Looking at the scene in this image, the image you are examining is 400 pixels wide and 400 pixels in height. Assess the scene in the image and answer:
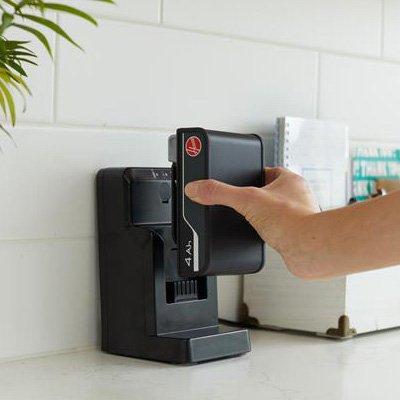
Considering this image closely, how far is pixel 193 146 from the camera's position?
3.14 ft

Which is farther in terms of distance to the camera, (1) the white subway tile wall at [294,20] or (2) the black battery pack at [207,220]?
(1) the white subway tile wall at [294,20]

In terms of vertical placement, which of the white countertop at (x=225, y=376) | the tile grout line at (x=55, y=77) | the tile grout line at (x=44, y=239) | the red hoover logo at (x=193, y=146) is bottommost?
the white countertop at (x=225, y=376)

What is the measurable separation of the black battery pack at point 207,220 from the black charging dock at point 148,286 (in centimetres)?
12

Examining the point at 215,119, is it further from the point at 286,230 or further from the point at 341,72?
the point at 286,230

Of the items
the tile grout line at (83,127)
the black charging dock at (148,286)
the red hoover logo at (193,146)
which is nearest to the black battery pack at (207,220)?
the red hoover logo at (193,146)

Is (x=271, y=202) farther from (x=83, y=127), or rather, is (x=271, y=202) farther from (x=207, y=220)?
(x=83, y=127)

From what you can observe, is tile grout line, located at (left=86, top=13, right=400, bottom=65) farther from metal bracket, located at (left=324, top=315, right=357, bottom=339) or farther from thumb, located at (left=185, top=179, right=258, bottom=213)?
metal bracket, located at (left=324, top=315, right=357, bottom=339)

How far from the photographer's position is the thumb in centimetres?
90

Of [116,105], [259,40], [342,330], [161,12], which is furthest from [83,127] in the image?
[342,330]

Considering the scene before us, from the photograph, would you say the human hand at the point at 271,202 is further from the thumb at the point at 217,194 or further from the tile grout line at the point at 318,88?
the tile grout line at the point at 318,88

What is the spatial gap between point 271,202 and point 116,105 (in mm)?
400

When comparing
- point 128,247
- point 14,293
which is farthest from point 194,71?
point 14,293

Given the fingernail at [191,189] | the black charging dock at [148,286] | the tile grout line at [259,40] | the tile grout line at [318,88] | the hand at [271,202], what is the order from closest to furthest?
the hand at [271,202] → the fingernail at [191,189] → the black charging dock at [148,286] → the tile grout line at [259,40] → the tile grout line at [318,88]

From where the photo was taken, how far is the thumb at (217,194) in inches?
35.4
